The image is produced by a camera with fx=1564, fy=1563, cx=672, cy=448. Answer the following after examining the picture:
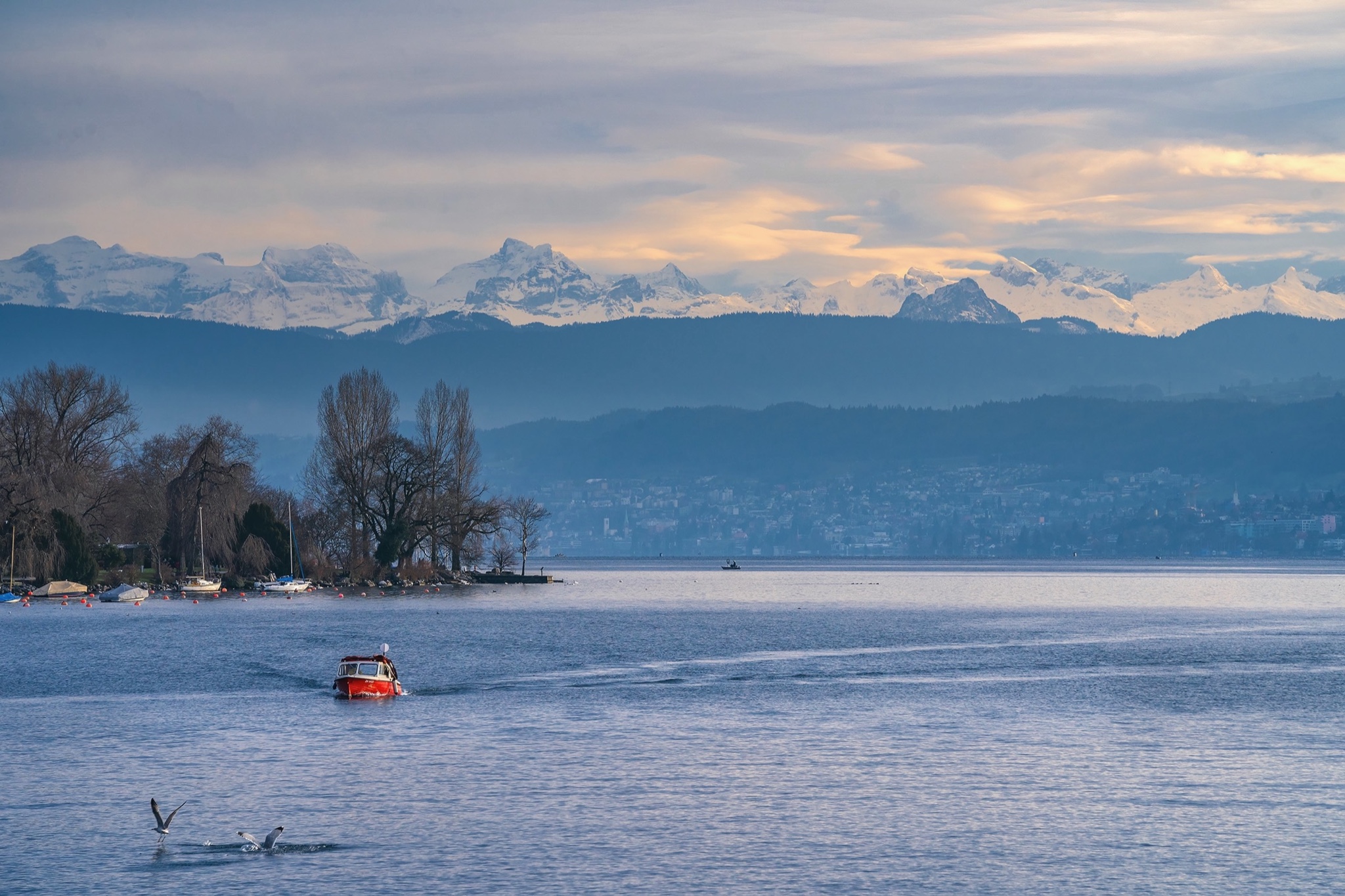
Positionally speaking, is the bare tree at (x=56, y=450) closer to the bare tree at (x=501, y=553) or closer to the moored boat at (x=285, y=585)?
the moored boat at (x=285, y=585)

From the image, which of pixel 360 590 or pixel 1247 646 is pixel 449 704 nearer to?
pixel 1247 646

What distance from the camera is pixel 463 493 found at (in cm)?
14400

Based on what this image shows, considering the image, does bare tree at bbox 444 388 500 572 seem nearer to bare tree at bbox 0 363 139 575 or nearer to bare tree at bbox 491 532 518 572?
bare tree at bbox 491 532 518 572

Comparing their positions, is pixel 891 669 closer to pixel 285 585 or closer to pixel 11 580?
pixel 285 585

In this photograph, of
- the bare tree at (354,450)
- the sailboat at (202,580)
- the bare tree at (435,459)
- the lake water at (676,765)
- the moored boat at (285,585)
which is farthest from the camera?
the bare tree at (435,459)

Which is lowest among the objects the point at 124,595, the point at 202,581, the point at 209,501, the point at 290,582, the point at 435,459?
the point at 124,595

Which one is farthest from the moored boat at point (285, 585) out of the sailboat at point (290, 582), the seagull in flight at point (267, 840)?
the seagull in flight at point (267, 840)

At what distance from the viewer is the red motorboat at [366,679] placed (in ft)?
198

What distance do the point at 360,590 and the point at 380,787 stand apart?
10336 cm

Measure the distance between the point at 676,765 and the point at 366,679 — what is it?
2030 centimetres

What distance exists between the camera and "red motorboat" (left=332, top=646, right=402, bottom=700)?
198ft

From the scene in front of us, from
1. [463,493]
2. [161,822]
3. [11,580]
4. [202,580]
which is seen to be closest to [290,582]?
[202,580]

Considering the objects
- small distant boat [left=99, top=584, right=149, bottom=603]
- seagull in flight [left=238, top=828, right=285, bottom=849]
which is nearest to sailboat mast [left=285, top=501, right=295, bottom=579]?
small distant boat [left=99, top=584, right=149, bottom=603]

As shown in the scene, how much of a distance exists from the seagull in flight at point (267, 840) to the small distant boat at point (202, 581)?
101529 mm
